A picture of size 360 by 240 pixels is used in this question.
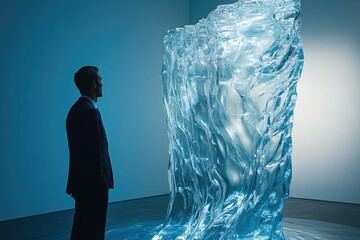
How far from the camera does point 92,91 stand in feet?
9.01

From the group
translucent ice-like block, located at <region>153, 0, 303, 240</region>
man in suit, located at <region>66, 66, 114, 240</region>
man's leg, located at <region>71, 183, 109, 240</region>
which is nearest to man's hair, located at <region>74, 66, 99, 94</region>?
man in suit, located at <region>66, 66, 114, 240</region>

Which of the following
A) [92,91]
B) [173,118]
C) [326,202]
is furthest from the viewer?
[326,202]

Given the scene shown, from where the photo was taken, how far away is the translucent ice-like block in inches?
134

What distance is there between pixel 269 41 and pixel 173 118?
42.1 inches

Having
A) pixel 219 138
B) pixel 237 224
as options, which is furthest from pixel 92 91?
pixel 237 224

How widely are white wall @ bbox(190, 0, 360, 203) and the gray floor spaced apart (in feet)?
0.87

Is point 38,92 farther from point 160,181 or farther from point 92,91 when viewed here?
point 92,91

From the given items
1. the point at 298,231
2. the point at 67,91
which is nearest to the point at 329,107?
the point at 298,231

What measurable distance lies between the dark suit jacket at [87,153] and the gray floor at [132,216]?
66.4 inches

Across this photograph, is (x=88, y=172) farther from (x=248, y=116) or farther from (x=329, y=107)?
(x=329, y=107)

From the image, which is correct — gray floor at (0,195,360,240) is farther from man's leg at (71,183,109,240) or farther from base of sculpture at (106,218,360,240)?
man's leg at (71,183,109,240)

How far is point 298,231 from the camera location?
433 cm

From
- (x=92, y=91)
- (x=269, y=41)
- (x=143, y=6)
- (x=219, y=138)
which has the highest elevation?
(x=143, y=6)

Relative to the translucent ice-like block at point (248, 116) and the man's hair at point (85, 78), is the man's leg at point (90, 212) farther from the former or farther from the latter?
the translucent ice-like block at point (248, 116)
